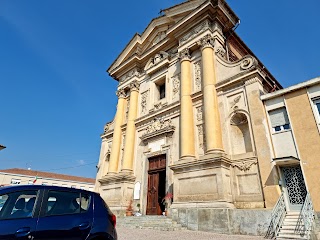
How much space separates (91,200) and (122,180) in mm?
10140

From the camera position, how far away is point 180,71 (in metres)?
13.8

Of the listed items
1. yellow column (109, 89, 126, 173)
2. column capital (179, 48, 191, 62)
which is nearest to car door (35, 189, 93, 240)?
column capital (179, 48, 191, 62)

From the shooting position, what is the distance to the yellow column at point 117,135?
1508cm

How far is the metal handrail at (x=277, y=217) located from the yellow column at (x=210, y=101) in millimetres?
3008

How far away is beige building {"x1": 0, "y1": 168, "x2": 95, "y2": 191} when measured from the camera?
37.2 meters

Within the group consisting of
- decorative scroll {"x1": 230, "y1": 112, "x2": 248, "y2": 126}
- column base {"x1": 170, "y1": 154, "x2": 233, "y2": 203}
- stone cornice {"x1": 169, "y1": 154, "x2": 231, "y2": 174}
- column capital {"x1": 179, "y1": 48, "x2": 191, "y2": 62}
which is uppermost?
column capital {"x1": 179, "y1": 48, "x2": 191, "y2": 62}

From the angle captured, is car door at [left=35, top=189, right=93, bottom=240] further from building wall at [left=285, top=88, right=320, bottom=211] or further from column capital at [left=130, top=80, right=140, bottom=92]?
column capital at [left=130, top=80, right=140, bottom=92]

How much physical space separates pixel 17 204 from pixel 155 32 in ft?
53.2

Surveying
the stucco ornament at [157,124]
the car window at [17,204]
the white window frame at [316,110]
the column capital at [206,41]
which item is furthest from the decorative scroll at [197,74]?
the car window at [17,204]

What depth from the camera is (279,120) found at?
8844mm

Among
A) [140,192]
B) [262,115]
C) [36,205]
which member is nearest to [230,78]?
[262,115]

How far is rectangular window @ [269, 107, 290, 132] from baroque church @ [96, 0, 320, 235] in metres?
0.25

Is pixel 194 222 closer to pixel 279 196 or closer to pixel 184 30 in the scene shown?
pixel 279 196

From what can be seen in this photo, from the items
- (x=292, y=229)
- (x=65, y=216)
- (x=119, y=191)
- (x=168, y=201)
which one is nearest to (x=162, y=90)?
(x=119, y=191)
